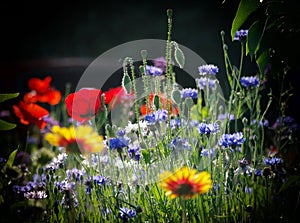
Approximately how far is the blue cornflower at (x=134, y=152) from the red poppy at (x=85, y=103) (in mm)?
164

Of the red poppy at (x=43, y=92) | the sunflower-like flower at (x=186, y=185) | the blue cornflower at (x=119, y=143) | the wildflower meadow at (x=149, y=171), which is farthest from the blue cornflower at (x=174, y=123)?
the red poppy at (x=43, y=92)

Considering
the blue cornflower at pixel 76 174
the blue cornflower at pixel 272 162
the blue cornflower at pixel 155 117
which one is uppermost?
the blue cornflower at pixel 155 117

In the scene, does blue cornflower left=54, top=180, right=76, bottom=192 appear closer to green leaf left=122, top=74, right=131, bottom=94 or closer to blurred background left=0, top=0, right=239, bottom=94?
green leaf left=122, top=74, right=131, bottom=94

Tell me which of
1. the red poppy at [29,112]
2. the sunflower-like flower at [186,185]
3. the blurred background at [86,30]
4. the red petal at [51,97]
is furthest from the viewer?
the blurred background at [86,30]

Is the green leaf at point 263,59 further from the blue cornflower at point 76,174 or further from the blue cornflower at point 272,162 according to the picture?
the blue cornflower at point 76,174

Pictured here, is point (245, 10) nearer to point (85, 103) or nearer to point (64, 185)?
point (85, 103)

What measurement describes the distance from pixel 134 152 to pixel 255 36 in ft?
1.53

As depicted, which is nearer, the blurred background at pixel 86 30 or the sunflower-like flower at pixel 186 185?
the sunflower-like flower at pixel 186 185

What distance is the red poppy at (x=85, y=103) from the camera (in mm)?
1649

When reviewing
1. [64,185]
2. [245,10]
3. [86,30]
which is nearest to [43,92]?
[64,185]

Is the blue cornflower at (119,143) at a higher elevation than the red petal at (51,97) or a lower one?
lower

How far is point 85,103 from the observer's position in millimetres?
1661

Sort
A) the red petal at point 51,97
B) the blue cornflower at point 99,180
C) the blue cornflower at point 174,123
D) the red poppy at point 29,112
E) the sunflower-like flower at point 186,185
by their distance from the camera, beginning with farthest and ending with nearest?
the red petal at point 51,97 < the red poppy at point 29,112 < the blue cornflower at point 174,123 < the blue cornflower at point 99,180 < the sunflower-like flower at point 186,185

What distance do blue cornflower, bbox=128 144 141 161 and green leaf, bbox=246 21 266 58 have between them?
17.1 inches
